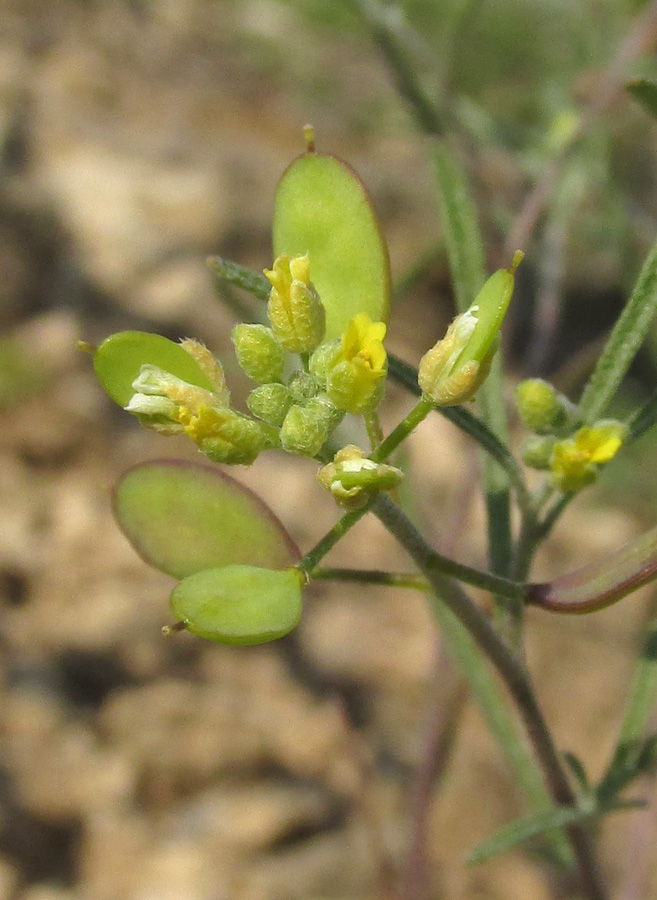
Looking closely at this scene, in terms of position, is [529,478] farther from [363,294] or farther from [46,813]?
[363,294]

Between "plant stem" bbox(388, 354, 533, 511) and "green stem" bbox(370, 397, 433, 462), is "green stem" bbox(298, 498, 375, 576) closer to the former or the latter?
"green stem" bbox(370, 397, 433, 462)

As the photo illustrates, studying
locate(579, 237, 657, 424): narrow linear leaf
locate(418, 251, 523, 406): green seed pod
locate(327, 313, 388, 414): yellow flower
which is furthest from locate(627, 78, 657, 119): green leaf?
locate(327, 313, 388, 414): yellow flower

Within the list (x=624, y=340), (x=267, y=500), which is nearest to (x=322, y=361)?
(x=624, y=340)

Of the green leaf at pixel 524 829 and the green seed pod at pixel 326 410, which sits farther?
the green leaf at pixel 524 829

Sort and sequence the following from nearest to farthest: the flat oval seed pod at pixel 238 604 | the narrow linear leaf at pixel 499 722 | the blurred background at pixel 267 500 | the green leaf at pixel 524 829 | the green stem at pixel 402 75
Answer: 1. the flat oval seed pod at pixel 238 604
2. the green leaf at pixel 524 829
3. the narrow linear leaf at pixel 499 722
4. the green stem at pixel 402 75
5. the blurred background at pixel 267 500

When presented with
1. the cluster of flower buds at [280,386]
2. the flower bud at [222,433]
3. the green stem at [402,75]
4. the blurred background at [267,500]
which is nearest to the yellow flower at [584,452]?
the cluster of flower buds at [280,386]

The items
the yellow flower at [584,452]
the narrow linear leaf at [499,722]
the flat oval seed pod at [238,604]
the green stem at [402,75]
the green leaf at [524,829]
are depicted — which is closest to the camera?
the flat oval seed pod at [238,604]

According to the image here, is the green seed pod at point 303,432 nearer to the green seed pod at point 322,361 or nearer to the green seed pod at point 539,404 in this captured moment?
the green seed pod at point 322,361

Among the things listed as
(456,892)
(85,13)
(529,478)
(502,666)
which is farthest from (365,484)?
(85,13)
